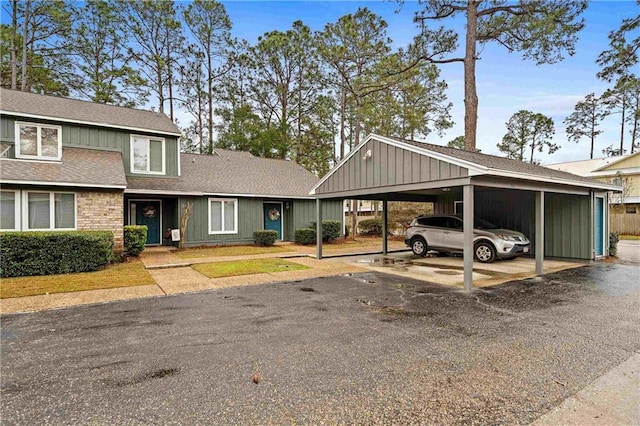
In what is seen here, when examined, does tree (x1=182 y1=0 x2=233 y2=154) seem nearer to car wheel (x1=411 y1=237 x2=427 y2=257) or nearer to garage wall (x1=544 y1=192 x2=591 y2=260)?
car wheel (x1=411 y1=237 x2=427 y2=257)

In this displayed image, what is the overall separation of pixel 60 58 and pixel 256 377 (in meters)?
25.2

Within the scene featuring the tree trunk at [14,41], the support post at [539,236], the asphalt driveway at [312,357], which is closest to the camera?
the asphalt driveway at [312,357]

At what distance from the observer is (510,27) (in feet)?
43.3

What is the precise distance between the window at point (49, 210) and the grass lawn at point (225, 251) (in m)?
3.51

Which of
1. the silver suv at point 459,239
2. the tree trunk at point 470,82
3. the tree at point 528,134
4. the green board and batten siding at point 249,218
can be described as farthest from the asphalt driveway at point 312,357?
the tree at point 528,134

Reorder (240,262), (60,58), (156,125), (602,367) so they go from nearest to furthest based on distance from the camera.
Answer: (602,367)
(240,262)
(156,125)
(60,58)

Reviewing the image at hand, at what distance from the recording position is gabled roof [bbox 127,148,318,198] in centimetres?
1334

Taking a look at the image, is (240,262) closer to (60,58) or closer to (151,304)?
(151,304)

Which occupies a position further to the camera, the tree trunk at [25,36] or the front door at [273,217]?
the tree trunk at [25,36]

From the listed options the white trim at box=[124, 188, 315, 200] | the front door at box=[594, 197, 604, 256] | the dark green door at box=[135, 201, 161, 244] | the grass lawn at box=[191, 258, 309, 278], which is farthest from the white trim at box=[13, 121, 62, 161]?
the front door at box=[594, 197, 604, 256]

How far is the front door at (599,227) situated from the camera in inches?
425

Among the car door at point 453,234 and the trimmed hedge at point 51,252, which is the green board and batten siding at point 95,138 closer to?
the trimmed hedge at point 51,252

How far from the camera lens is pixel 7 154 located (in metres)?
10.6

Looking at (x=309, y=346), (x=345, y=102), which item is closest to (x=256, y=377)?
(x=309, y=346)
